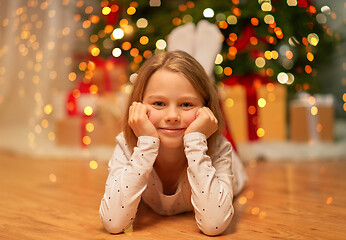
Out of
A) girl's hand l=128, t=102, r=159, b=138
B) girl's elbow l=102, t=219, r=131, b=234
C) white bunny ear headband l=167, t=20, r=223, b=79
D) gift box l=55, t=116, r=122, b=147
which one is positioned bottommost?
gift box l=55, t=116, r=122, b=147

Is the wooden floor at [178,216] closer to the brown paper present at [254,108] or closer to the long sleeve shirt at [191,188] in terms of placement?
the long sleeve shirt at [191,188]

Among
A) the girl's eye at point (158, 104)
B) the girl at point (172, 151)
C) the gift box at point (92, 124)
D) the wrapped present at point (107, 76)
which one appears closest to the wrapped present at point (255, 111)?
the gift box at point (92, 124)

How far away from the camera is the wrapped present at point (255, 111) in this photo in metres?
2.45

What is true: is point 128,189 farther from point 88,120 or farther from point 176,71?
point 88,120

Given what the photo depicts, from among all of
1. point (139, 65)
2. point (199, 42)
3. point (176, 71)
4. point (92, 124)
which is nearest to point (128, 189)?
point (176, 71)

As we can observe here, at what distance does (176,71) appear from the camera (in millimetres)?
1153

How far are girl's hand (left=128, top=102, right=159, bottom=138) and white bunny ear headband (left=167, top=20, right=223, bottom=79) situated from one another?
0.65 metres

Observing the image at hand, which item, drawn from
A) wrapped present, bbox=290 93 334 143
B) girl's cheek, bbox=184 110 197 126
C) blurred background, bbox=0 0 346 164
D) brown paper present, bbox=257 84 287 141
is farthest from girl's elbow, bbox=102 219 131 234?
wrapped present, bbox=290 93 334 143

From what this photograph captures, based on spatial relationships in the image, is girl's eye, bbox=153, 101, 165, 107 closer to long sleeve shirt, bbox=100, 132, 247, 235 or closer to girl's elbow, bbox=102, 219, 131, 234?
long sleeve shirt, bbox=100, 132, 247, 235

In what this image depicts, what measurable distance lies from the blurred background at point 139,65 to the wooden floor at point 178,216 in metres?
0.32

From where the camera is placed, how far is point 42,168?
2.11 metres

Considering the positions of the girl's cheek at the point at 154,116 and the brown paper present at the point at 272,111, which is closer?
the girl's cheek at the point at 154,116

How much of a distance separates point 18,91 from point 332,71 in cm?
228

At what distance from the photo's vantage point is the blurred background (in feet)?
8.02
